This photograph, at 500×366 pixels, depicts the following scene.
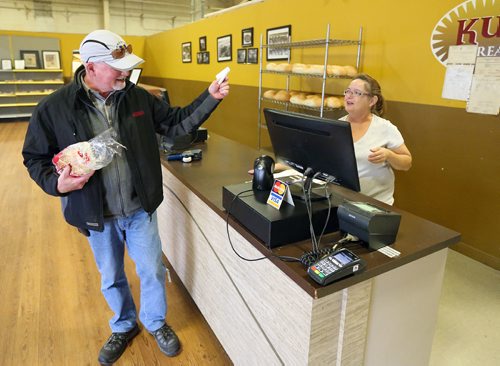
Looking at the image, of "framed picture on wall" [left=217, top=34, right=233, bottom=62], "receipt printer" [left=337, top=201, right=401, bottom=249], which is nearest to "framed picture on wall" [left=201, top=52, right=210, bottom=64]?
"framed picture on wall" [left=217, top=34, right=233, bottom=62]

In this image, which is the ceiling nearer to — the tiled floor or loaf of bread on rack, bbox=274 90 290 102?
loaf of bread on rack, bbox=274 90 290 102

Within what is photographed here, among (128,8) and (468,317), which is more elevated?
(128,8)

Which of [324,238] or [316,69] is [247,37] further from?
[324,238]

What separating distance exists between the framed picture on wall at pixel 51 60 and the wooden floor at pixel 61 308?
7.41 meters

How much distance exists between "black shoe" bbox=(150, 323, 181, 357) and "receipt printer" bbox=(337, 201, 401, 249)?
3.82 feet

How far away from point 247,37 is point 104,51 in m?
4.22

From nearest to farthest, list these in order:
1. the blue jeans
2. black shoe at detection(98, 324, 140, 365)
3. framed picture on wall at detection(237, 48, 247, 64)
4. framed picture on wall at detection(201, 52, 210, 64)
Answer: the blue jeans → black shoe at detection(98, 324, 140, 365) → framed picture on wall at detection(237, 48, 247, 64) → framed picture on wall at detection(201, 52, 210, 64)

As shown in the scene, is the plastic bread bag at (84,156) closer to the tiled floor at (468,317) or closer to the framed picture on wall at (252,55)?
the tiled floor at (468,317)

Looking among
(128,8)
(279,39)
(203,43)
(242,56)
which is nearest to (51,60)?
(128,8)

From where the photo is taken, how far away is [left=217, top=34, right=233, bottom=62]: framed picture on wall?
580cm

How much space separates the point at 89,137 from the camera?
1.46 metres

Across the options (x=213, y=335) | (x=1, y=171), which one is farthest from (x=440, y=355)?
(x=1, y=171)

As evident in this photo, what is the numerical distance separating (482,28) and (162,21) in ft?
32.8

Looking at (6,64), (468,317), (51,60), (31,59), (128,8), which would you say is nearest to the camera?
(468,317)
